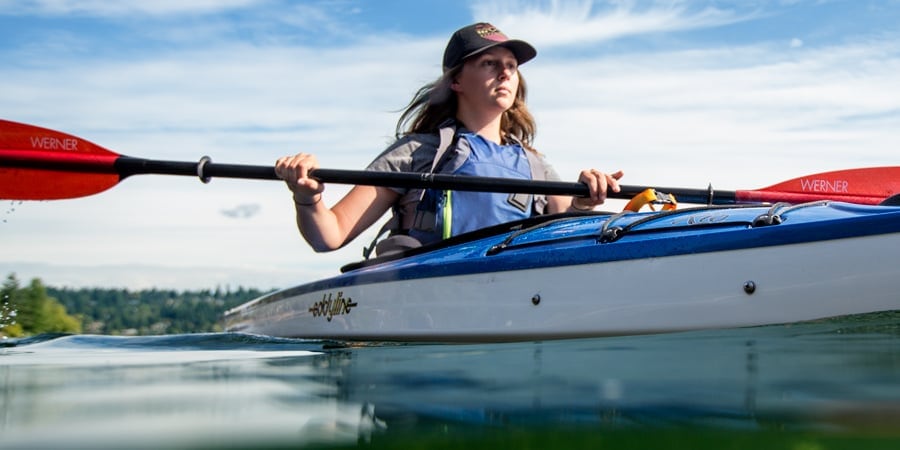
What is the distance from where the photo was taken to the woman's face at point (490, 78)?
420 centimetres

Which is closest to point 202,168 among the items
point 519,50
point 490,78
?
point 490,78

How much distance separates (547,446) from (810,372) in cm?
81

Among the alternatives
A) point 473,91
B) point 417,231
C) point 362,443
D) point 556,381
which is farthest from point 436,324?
point 362,443

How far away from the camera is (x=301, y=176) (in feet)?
13.0

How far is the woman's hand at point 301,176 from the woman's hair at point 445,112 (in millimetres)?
585

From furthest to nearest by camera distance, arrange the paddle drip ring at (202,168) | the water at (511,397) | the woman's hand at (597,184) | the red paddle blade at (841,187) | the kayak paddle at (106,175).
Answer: the red paddle blade at (841,187) → the kayak paddle at (106,175) → the paddle drip ring at (202,168) → the woman's hand at (597,184) → the water at (511,397)

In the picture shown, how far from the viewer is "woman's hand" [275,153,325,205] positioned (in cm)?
395

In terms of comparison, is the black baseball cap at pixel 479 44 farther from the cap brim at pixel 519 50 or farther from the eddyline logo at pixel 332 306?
the eddyline logo at pixel 332 306

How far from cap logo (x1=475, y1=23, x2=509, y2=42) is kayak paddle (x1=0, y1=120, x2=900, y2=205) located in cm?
82

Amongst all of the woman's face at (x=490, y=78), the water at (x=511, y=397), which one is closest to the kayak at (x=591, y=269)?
the water at (x=511, y=397)

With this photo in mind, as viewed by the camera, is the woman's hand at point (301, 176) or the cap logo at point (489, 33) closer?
the woman's hand at point (301, 176)

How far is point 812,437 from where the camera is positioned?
→ 1.40m

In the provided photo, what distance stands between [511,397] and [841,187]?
11.2 ft

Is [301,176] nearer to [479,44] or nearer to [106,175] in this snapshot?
[479,44]
